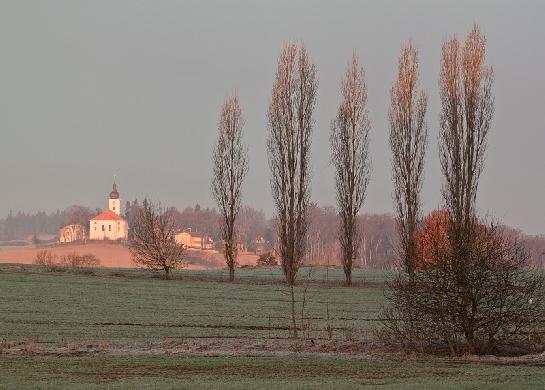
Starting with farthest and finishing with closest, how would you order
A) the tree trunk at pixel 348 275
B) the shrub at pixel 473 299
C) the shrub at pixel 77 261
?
1. the shrub at pixel 77 261
2. the tree trunk at pixel 348 275
3. the shrub at pixel 473 299

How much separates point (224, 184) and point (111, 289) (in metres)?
15.8

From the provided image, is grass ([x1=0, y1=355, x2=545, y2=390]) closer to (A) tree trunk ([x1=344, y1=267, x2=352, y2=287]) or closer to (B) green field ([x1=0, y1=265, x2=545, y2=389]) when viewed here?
(B) green field ([x1=0, y1=265, x2=545, y2=389])

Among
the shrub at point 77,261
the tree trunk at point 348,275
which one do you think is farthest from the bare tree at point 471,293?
the shrub at point 77,261

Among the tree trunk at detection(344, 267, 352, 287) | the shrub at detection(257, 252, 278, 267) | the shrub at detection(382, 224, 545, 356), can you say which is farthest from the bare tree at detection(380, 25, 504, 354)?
the shrub at detection(257, 252, 278, 267)

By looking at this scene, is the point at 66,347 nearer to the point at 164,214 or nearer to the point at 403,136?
the point at 403,136

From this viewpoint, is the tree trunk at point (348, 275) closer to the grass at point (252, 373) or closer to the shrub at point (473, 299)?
the shrub at point (473, 299)

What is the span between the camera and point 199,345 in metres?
27.8

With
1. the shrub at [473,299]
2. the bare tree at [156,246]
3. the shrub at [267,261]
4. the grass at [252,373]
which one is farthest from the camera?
the shrub at [267,261]

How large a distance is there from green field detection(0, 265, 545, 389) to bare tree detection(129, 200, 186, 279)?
12.3 m

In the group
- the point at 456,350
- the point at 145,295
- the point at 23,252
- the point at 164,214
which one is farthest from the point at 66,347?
the point at 23,252

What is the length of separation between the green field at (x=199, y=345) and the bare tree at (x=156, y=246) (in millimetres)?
12283

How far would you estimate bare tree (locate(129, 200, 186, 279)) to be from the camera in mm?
68312

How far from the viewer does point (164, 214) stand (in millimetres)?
74125

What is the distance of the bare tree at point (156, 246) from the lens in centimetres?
6831
